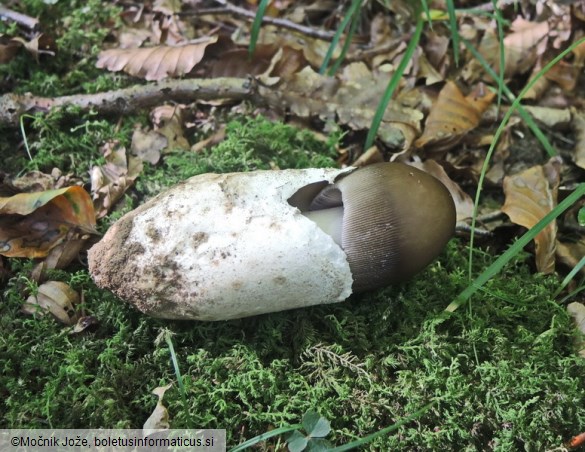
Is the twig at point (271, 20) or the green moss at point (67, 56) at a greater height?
the twig at point (271, 20)

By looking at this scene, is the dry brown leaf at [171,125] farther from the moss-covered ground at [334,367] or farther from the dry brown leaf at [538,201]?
the dry brown leaf at [538,201]

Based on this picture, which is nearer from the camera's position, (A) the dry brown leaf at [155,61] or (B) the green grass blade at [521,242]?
(B) the green grass blade at [521,242]

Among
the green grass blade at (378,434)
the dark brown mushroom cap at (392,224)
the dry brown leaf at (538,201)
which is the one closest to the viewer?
the green grass blade at (378,434)

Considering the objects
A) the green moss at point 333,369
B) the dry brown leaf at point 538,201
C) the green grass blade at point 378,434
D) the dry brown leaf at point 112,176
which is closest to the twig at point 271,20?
the dry brown leaf at point 112,176

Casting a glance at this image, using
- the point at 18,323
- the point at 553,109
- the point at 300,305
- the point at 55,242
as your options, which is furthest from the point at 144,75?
the point at 553,109

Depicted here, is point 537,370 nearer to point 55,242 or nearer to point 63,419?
point 63,419

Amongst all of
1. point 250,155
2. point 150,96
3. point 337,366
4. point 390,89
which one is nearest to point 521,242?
point 337,366
